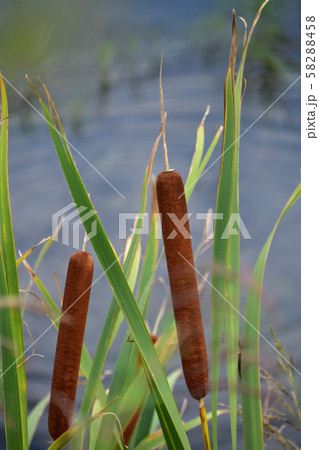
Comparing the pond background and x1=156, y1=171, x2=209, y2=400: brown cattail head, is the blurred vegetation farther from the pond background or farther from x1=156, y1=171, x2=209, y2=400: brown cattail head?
x1=156, y1=171, x2=209, y2=400: brown cattail head

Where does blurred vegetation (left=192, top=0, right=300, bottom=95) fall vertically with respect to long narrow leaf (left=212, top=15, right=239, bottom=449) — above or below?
above

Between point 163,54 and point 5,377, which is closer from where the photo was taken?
point 5,377

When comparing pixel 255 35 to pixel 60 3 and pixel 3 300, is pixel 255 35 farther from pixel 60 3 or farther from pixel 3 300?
pixel 3 300

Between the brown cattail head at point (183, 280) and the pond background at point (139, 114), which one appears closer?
the brown cattail head at point (183, 280)

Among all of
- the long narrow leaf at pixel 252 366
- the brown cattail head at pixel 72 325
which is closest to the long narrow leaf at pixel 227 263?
the long narrow leaf at pixel 252 366

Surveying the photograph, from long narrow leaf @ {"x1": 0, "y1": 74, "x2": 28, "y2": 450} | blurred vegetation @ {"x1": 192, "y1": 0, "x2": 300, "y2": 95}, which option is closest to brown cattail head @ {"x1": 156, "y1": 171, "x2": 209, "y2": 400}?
long narrow leaf @ {"x1": 0, "y1": 74, "x2": 28, "y2": 450}

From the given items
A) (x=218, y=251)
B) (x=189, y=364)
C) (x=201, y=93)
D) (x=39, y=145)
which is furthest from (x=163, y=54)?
(x=189, y=364)

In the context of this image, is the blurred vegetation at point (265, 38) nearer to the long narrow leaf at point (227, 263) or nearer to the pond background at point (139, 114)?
the pond background at point (139, 114)
